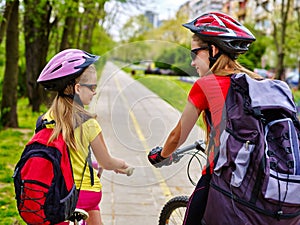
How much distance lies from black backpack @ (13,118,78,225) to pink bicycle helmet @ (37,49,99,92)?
1.22 feet

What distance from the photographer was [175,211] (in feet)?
14.1

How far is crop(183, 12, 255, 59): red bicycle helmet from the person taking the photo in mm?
2773

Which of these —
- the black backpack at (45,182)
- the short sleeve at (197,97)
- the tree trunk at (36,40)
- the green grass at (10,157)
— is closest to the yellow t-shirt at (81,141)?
the black backpack at (45,182)

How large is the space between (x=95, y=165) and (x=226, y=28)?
1282 mm

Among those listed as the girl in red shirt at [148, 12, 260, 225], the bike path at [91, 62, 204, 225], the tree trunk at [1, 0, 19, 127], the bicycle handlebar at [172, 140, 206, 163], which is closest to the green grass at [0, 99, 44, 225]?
the tree trunk at [1, 0, 19, 127]

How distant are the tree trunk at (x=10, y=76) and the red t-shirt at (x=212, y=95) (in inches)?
393

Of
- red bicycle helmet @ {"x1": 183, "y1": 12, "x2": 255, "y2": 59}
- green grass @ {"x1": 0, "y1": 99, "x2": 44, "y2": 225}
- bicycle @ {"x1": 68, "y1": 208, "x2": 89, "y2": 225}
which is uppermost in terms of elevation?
red bicycle helmet @ {"x1": 183, "y1": 12, "x2": 255, "y2": 59}

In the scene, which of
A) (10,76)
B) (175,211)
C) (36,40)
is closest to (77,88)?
(175,211)

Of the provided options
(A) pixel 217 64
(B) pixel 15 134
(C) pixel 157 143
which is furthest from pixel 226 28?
(B) pixel 15 134

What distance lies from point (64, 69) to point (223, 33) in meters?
0.96

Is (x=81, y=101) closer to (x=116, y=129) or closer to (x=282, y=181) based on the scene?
(x=116, y=129)

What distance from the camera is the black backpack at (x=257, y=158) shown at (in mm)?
2387

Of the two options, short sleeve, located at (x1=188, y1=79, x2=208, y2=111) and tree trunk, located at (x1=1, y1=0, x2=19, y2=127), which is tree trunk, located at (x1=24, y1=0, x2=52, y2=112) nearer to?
tree trunk, located at (x1=1, y1=0, x2=19, y2=127)

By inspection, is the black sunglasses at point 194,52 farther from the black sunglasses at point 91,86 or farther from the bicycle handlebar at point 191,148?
the bicycle handlebar at point 191,148
